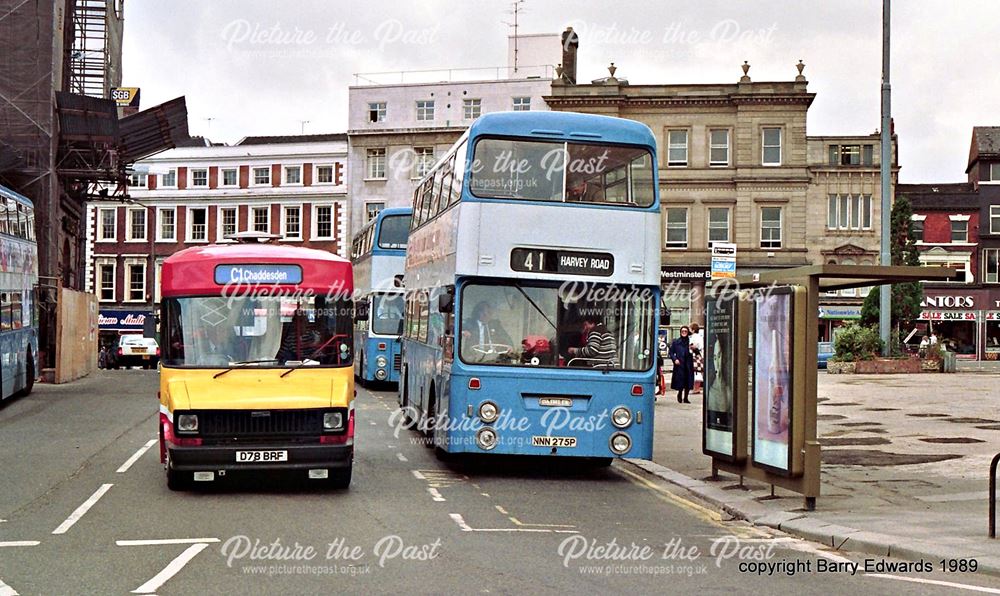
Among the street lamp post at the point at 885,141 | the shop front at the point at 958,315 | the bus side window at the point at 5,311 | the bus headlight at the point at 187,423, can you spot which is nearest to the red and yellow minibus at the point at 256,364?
the bus headlight at the point at 187,423

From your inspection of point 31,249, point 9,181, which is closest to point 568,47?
point 9,181

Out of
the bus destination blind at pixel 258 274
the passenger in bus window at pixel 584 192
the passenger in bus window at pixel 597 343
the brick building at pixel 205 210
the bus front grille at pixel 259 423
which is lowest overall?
the bus front grille at pixel 259 423

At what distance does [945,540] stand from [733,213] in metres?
50.5

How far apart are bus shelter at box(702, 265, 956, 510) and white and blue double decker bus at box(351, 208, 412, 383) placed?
1726 cm

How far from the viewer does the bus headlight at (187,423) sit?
39.9ft

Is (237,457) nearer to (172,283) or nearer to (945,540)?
(172,283)

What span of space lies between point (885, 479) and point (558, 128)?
598 centimetres

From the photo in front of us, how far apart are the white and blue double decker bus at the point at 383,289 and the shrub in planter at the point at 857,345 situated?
1558 centimetres

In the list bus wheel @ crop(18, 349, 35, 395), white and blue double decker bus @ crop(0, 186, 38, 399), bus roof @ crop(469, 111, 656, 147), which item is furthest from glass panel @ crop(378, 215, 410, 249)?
bus roof @ crop(469, 111, 656, 147)

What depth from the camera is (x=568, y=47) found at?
214 feet

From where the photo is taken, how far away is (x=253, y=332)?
13.1 metres

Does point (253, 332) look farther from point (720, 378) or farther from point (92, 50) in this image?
point (92, 50)

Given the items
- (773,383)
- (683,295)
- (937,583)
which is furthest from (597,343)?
(683,295)

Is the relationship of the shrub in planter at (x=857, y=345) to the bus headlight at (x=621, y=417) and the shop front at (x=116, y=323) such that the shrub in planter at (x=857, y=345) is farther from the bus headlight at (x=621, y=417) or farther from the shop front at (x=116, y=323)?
the shop front at (x=116, y=323)
